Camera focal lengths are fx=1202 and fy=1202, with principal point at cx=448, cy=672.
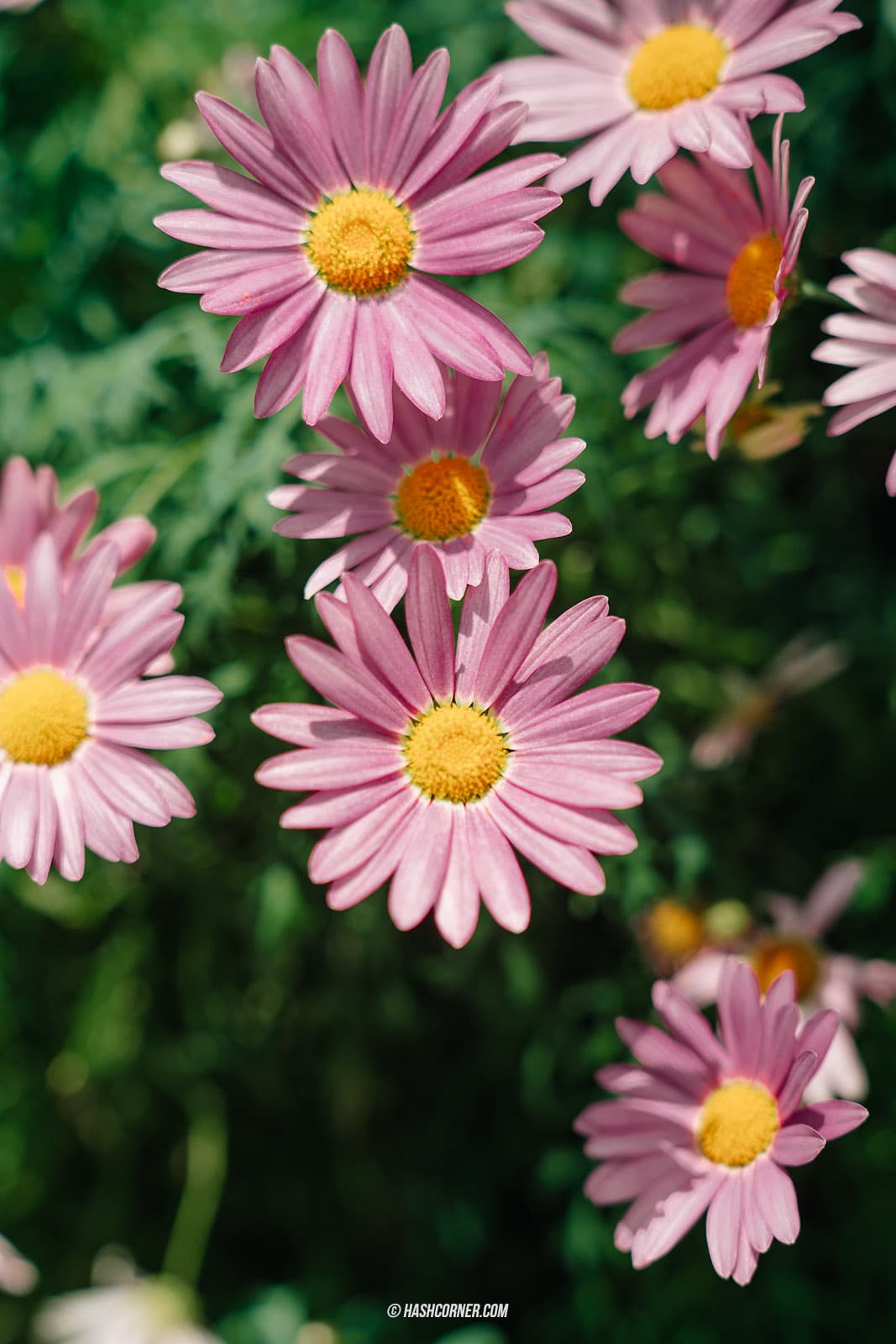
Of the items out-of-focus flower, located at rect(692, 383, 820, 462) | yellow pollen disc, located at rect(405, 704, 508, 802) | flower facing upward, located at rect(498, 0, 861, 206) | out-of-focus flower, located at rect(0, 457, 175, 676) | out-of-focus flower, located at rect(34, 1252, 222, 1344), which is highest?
flower facing upward, located at rect(498, 0, 861, 206)

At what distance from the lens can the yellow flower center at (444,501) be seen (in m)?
1.36

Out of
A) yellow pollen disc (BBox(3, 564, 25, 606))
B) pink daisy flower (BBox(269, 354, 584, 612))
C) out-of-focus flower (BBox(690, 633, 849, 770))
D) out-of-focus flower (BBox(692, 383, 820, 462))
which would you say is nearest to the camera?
pink daisy flower (BBox(269, 354, 584, 612))

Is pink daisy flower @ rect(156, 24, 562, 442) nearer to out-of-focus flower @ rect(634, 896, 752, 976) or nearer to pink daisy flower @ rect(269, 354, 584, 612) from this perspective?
pink daisy flower @ rect(269, 354, 584, 612)

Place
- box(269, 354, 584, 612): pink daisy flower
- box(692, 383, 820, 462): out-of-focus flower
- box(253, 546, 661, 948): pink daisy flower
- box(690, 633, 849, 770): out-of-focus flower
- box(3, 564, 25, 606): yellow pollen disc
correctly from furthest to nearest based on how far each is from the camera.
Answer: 1. box(690, 633, 849, 770): out-of-focus flower
2. box(3, 564, 25, 606): yellow pollen disc
3. box(692, 383, 820, 462): out-of-focus flower
4. box(269, 354, 584, 612): pink daisy flower
5. box(253, 546, 661, 948): pink daisy flower

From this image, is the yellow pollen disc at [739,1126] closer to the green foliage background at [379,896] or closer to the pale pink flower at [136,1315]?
the green foliage background at [379,896]

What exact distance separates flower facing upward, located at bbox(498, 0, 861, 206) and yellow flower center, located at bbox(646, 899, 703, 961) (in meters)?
1.09

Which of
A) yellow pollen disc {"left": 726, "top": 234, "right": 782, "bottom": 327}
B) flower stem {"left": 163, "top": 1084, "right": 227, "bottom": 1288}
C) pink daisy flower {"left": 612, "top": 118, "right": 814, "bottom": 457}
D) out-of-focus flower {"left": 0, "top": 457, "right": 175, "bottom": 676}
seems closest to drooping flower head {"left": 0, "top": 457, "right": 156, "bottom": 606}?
out-of-focus flower {"left": 0, "top": 457, "right": 175, "bottom": 676}

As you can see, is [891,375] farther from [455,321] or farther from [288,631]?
[288,631]

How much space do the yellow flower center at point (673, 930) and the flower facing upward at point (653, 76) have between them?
1087 mm

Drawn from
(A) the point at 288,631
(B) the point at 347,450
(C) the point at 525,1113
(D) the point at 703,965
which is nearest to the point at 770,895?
(D) the point at 703,965

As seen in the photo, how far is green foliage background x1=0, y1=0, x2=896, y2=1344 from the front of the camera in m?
1.72

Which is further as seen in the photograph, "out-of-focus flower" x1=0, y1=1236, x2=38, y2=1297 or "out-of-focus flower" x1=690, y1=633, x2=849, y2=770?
"out-of-focus flower" x1=690, y1=633, x2=849, y2=770

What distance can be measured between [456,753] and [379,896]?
0.54 metres

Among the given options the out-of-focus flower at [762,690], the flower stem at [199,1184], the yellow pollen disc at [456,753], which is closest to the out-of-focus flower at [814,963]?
the out-of-focus flower at [762,690]
